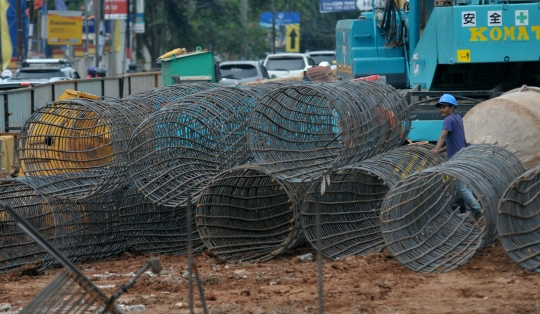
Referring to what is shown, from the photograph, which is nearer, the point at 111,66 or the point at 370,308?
the point at 370,308

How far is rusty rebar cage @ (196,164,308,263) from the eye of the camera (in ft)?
31.9

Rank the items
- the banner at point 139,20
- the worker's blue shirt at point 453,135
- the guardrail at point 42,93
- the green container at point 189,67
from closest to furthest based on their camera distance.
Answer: the worker's blue shirt at point 453,135 < the guardrail at point 42,93 < the green container at point 189,67 < the banner at point 139,20

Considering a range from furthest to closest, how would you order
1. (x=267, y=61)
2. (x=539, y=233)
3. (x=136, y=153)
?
1. (x=267, y=61)
2. (x=136, y=153)
3. (x=539, y=233)

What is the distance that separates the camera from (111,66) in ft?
127

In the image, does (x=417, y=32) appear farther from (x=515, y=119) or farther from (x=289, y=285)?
(x=289, y=285)

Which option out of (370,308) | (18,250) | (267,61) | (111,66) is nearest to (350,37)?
(18,250)

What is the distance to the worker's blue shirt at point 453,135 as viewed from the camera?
10.5 meters

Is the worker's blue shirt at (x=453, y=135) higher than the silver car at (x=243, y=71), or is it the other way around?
the silver car at (x=243, y=71)

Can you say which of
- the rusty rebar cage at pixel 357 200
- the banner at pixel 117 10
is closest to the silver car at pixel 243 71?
the banner at pixel 117 10

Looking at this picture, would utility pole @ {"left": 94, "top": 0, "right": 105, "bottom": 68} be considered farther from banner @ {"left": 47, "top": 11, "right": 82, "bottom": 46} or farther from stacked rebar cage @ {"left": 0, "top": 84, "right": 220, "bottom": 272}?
stacked rebar cage @ {"left": 0, "top": 84, "right": 220, "bottom": 272}

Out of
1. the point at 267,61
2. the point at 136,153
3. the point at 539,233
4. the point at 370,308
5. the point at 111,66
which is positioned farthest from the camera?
the point at 111,66

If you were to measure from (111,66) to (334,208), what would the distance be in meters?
29.8

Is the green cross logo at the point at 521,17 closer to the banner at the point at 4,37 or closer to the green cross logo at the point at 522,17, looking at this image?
the green cross logo at the point at 522,17

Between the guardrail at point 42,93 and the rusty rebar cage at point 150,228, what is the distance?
3429 millimetres
